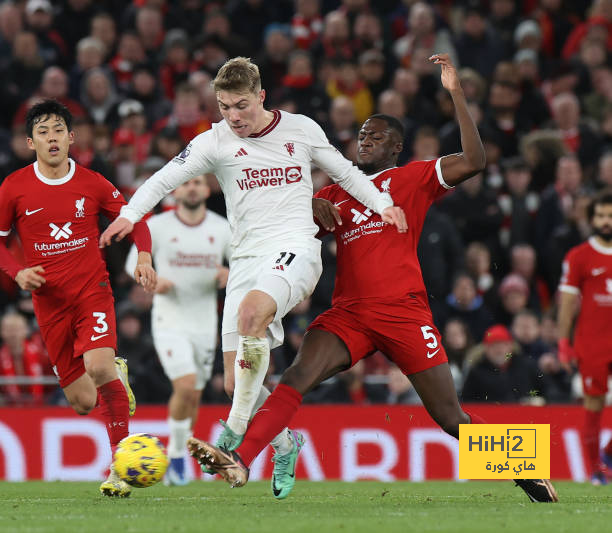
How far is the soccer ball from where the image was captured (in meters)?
7.84

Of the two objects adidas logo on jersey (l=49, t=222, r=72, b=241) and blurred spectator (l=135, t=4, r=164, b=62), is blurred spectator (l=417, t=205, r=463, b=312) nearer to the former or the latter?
blurred spectator (l=135, t=4, r=164, b=62)

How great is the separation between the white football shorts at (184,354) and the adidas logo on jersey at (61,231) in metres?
3.14

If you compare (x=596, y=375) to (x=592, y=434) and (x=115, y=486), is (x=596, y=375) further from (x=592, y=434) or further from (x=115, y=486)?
(x=115, y=486)

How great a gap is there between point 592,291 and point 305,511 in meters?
5.15

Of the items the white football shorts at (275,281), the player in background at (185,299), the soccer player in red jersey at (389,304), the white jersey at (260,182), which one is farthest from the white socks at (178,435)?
the white jersey at (260,182)

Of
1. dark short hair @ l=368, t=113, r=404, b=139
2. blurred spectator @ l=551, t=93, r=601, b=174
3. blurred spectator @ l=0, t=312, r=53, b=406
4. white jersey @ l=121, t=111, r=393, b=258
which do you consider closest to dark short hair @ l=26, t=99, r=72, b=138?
white jersey @ l=121, t=111, r=393, b=258

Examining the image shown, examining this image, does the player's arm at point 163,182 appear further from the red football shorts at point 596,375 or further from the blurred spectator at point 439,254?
the blurred spectator at point 439,254

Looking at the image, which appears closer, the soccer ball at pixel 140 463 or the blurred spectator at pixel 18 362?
the soccer ball at pixel 140 463

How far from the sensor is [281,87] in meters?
16.4

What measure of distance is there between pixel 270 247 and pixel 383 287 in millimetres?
818

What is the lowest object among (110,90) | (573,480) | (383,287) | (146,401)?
(573,480)

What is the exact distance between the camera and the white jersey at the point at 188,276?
38.8ft

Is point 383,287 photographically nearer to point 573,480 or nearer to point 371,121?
point 371,121

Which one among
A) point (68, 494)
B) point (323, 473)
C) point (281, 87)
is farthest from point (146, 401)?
point (281, 87)
